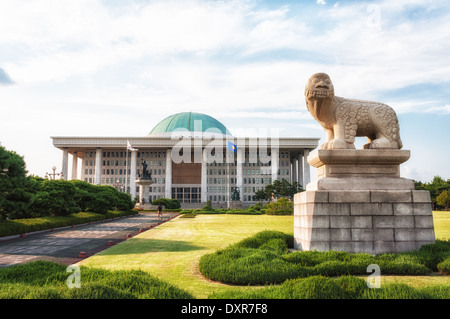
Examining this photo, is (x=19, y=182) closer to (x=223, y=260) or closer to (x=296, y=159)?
(x=223, y=260)

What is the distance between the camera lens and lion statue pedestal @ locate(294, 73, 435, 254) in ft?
28.3

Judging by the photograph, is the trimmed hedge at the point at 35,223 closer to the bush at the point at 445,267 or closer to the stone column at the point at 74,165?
the bush at the point at 445,267

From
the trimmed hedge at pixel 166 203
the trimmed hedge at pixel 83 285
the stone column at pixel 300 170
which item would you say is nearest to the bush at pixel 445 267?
the trimmed hedge at pixel 83 285

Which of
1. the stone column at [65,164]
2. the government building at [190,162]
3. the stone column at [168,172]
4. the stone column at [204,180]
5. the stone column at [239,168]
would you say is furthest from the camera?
the stone column at [239,168]

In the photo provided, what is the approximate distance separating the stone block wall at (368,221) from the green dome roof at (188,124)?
91402 mm

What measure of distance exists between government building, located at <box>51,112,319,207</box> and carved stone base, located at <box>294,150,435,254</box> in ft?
249

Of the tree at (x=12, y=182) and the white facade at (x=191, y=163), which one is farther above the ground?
the white facade at (x=191, y=163)

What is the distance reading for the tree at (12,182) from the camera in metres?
16.9

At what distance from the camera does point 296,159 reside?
9862 centimetres

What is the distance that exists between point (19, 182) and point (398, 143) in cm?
1764

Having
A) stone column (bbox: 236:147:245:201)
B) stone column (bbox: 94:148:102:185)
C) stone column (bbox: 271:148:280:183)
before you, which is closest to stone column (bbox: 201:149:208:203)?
stone column (bbox: 236:147:245:201)

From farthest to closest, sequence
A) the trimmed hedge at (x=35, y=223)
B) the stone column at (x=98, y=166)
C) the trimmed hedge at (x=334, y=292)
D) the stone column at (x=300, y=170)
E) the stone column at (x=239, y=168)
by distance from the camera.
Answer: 1. the stone column at (x=300, y=170)
2. the stone column at (x=239, y=168)
3. the stone column at (x=98, y=166)
4. the trimmed hedge at (x=35, y=223)
5. the trimmed hedge at (x=334, y=292)

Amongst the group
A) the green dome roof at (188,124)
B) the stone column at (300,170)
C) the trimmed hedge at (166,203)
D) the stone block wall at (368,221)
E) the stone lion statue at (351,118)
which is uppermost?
the green dome roof at (188,124)
